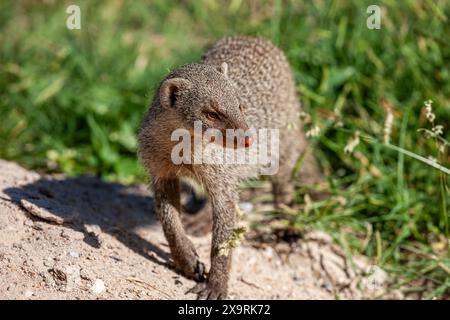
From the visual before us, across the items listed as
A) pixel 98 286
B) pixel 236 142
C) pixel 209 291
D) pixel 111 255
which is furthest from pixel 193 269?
pixel 236 142

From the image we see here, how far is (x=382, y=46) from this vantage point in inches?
206

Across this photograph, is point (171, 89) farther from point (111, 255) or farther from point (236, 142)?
point (111, 255)

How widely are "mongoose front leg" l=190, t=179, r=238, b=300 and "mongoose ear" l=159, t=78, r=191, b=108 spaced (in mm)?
469

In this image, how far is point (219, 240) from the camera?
3445 mm

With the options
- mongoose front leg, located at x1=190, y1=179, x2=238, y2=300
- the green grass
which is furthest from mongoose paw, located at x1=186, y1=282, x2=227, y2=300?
the green grass

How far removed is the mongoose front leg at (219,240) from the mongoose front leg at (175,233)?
0.12 metres

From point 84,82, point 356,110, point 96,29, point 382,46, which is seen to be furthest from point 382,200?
point 96,29

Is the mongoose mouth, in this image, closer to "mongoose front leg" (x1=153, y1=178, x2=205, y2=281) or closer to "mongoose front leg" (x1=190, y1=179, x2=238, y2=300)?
"mongoose front leg" (x1=190, y1=179, x2=238, y2=300)

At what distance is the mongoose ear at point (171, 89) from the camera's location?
10.7ft

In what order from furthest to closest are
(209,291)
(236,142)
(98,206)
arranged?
(98,206) < (209,291) < (236,142)

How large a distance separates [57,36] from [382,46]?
9.11 feet

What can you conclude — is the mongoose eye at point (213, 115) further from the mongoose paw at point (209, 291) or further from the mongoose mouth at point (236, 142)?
the mongoose paw at point (209, 291)

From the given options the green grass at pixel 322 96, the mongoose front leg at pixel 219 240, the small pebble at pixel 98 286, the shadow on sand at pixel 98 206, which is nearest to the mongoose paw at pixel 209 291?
the mongoose front leg at pixel 219 240

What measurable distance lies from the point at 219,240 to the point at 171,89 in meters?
0.80
